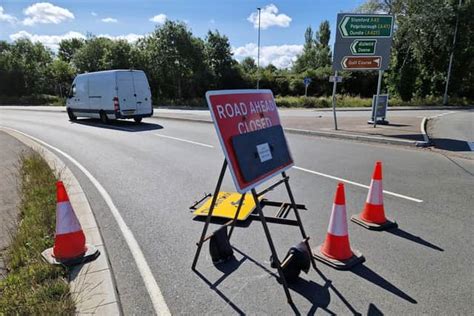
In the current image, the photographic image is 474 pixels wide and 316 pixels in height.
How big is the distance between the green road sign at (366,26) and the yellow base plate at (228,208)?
8927mm

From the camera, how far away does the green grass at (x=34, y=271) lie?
2.52 metres

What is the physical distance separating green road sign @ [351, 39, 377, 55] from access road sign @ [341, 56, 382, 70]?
0.58 feet

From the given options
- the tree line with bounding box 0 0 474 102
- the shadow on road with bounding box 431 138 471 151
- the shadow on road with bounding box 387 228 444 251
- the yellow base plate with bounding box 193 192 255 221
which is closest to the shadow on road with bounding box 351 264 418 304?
the shadow on road with bounding box 387 228 444 251

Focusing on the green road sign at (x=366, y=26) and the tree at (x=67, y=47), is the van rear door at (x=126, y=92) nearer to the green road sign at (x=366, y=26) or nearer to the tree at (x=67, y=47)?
the green road sign at (x=366, y=26)

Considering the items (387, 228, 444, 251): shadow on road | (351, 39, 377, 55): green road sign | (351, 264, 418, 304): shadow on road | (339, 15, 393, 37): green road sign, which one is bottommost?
(351, 264, 418, 304): shadow on road

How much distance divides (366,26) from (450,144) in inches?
198

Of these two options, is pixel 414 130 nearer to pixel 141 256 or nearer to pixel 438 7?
pixel 141 256

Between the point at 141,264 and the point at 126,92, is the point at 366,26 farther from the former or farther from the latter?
the point at 141,264

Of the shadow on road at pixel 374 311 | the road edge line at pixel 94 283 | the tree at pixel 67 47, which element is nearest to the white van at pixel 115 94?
the road edge line at pixel 94 283

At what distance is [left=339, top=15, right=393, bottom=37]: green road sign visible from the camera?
1140 cm

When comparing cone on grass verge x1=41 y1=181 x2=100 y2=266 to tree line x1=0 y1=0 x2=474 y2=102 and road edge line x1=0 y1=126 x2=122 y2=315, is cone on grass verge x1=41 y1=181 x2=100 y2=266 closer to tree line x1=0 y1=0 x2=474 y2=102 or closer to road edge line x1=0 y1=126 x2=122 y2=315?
road edge line x1=0 y1=126 x2=122 y2=315

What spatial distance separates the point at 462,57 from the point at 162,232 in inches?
1258

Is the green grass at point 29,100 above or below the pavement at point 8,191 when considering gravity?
above

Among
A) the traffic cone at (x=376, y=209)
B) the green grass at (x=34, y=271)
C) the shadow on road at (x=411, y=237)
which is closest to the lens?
the green grass at (x=34, y=271)
